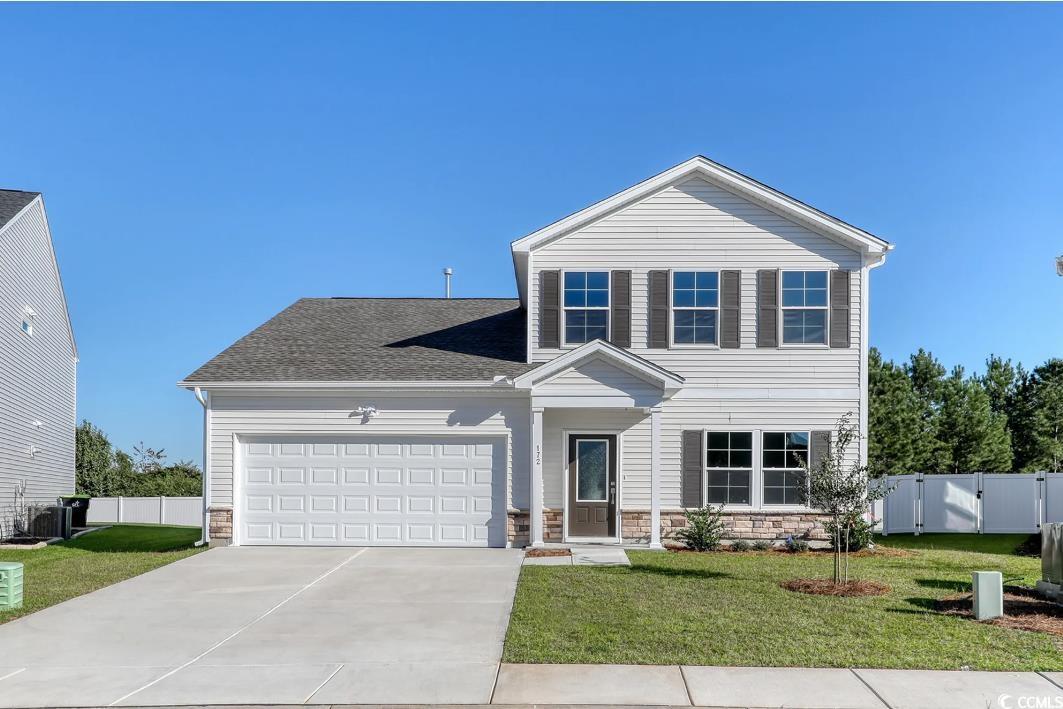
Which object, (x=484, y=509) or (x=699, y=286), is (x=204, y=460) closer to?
(x=484, y=509)

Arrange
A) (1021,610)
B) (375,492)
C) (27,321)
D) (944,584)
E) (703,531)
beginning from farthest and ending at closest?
(27,321) < (375,492) < (703,531) < (944,584) < (1021,610)

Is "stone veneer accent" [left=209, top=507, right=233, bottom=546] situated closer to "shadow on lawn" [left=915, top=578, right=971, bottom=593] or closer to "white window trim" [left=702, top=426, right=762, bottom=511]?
"white window trim" [left=702, top=426, right=762, bottom=511]

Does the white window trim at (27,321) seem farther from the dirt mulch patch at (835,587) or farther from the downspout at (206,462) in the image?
the dirt mulch patch at (835,587)

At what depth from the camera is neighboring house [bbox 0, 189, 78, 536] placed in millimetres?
22672

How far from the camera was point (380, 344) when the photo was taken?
1994cm

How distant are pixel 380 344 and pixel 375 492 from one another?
3.39 meters

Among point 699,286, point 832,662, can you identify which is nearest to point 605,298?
point 699,286

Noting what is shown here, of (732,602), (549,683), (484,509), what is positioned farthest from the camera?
(484,509)

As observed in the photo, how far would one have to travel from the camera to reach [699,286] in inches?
736

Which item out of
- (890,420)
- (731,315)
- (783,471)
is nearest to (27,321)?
(731,315)

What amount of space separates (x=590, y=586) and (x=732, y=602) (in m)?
2.07

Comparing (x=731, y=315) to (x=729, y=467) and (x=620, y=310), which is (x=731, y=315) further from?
(x=729, y=467)

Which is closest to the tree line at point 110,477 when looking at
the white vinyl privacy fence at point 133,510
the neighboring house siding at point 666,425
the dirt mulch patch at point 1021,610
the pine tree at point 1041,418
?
the white vinyl privacy fence at point 133,510

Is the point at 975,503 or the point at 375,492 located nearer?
the point at 375,492
